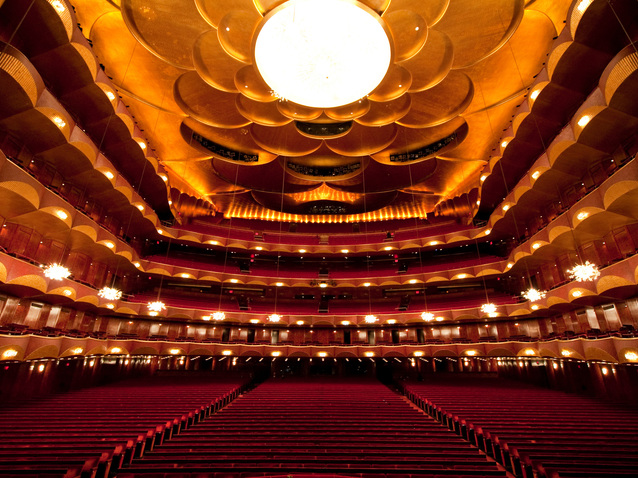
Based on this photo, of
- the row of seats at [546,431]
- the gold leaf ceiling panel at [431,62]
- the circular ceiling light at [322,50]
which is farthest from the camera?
the gold leaf ceiling panel at [431,62]

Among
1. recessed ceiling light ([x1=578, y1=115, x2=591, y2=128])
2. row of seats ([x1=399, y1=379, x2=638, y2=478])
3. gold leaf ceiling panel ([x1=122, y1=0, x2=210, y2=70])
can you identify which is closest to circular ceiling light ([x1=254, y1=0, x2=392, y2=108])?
gold leaf ceiling panel ([x1=122, y1=0, x2=210, y2=70])

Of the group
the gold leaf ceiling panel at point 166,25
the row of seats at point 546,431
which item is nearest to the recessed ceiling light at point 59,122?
the gold leaf ceiling panel at point 166,25

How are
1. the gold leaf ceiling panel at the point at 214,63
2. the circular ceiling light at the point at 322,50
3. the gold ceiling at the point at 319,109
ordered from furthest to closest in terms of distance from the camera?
the gold leaf ceiling panel at the point at 214,63, the gold ceiling at the point at 319,109, the circular ceiling light at the point at 322,50

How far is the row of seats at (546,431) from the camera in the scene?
531 cm

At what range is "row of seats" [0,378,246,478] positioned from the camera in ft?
17.5

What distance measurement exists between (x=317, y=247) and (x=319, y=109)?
39.3ft

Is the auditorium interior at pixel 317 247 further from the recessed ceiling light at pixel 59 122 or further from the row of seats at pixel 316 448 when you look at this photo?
the recessed ceiling light at pixel 59 122

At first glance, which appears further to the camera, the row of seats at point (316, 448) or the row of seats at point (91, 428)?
the row of seats at point (91, 428)

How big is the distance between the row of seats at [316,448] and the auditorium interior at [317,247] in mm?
62

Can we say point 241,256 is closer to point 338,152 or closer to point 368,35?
point 338,152

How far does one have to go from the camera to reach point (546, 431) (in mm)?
7441

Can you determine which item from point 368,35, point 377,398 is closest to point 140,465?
point 377,398

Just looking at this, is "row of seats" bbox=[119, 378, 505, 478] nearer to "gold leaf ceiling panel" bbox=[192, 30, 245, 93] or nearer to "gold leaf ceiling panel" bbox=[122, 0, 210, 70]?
"gold leaf ceiling panel" bbox=[192, 30, 245, 93]

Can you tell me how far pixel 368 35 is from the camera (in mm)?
8555
